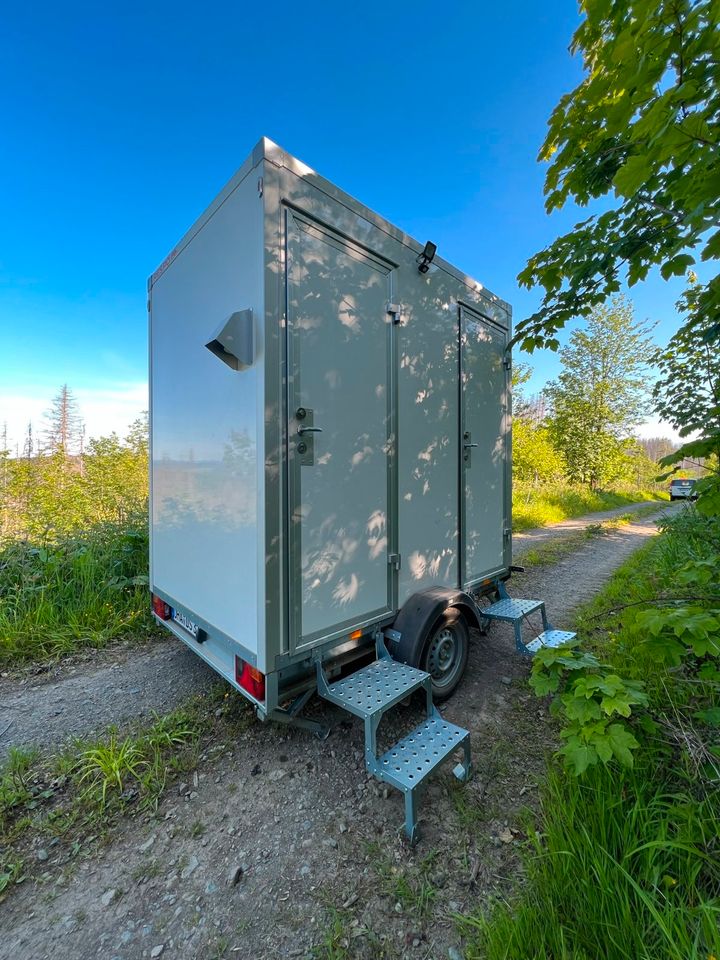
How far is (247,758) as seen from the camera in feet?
7.29

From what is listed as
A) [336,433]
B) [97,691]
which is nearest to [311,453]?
[336,433]

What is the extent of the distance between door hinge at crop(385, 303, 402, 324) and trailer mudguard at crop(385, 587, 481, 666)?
72.7 inches

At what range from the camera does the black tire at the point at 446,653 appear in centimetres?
263

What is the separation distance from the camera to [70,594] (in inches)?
151

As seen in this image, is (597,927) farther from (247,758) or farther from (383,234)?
(383,234)

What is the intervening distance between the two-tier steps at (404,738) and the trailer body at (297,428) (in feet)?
0.58

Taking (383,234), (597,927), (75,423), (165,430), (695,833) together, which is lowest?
(597,927)

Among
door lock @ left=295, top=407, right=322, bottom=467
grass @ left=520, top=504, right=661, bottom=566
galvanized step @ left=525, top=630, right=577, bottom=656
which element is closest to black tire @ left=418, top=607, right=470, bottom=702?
galvanized step @ left=525, top=630, right=577, bottom=656

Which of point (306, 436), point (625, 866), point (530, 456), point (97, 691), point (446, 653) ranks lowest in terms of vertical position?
point (97, 691)

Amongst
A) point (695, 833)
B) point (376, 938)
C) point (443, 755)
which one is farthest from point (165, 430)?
point (695, 833)

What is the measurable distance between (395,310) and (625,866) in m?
2.81

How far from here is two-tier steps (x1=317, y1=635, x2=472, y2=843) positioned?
1755 millimetres

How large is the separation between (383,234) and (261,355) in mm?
1250

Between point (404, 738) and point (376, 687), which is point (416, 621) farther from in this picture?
point (404, 738)
